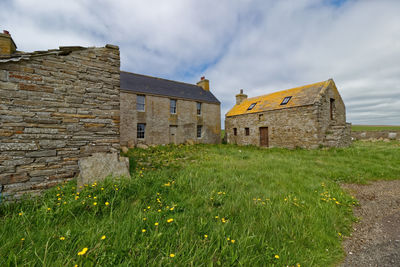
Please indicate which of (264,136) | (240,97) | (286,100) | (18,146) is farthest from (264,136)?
(18,146)

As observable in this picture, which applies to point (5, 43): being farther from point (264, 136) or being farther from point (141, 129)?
point (264, 136)

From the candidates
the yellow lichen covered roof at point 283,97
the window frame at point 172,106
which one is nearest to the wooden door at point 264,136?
the yellow lichen covered roof at point 283,97

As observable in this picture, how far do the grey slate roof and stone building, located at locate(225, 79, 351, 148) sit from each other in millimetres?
5703

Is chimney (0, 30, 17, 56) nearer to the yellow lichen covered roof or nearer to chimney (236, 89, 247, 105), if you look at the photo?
the yellow lichen covered roof

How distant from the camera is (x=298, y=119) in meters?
14.6

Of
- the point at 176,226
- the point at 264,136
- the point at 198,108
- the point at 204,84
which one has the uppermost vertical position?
the point at 204,84

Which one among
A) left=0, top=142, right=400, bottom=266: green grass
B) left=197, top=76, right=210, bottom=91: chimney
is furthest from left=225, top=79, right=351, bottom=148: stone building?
left=0, top=142, right=400, bottom=266: green grass

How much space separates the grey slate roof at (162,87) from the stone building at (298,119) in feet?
18.7

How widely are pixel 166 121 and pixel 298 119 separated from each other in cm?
1276

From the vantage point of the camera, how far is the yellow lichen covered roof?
14703 mm

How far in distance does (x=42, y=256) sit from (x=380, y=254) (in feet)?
16.0

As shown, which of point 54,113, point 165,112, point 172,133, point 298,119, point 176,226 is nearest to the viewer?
point 176,226

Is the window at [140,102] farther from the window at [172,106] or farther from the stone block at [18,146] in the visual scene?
the stone block at [18,146]

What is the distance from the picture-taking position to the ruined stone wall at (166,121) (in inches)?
607
